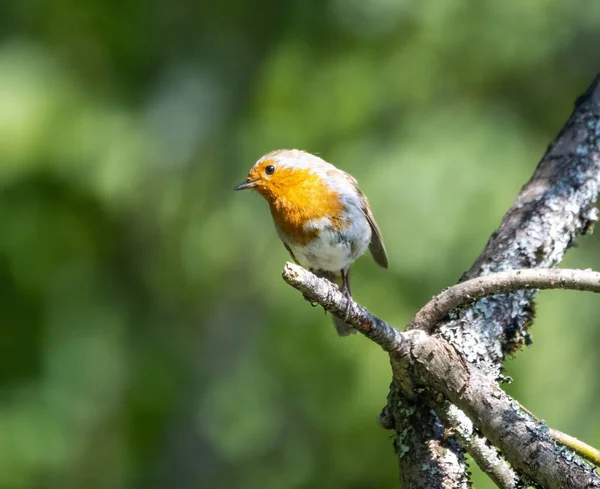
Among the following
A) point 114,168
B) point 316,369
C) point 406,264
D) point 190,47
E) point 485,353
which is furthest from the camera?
point 190,47

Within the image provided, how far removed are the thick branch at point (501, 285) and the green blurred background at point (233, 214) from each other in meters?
3.09

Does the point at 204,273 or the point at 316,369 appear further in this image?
the point at 204,273

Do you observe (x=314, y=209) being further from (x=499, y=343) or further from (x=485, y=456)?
(x=485, y=456)

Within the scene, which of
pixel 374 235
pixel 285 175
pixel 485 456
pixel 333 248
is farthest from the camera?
pixel 374 235

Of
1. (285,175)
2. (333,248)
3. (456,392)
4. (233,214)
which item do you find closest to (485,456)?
(456,392)

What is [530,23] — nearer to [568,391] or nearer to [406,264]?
[406,264]

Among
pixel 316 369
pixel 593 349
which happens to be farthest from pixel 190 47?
pixel 593 349

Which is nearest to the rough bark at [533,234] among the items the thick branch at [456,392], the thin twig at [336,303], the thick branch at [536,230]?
the thick branch at [536,230]

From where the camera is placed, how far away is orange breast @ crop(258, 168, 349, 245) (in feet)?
13.4

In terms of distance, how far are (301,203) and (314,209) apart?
7 cm

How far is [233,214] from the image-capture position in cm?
804

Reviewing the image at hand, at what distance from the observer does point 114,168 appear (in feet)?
26.2

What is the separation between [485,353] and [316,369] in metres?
3.81

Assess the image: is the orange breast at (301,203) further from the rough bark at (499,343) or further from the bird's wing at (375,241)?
the rough bark at (499,343)
